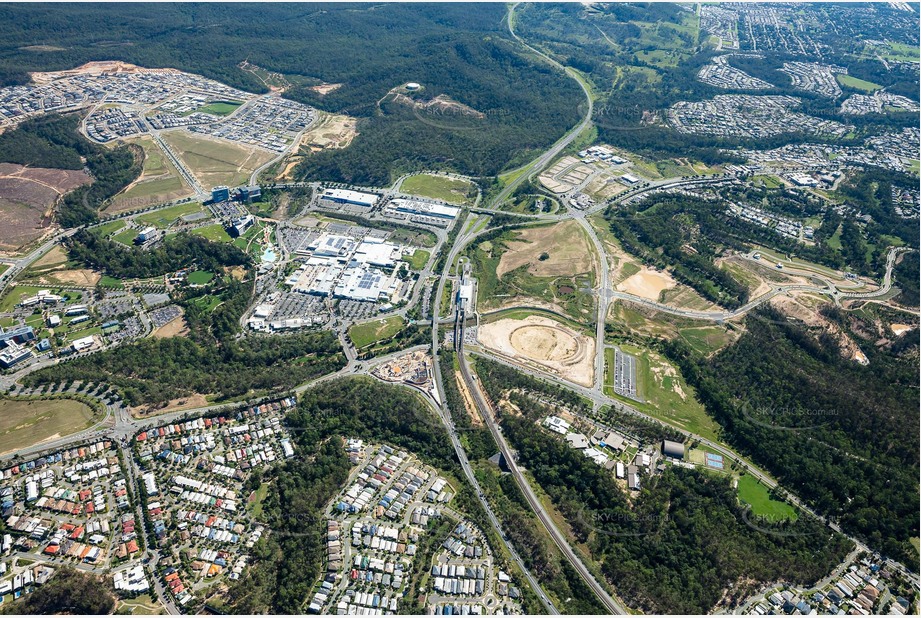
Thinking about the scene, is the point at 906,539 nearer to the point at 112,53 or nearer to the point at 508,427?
the point at 508,427

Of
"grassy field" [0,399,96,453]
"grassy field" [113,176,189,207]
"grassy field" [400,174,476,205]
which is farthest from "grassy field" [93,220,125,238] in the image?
"grassy field" [400,174,476,205]

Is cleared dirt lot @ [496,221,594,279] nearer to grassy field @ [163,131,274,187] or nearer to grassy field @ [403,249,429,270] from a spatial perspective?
grassy field @ [403,249,429,270]

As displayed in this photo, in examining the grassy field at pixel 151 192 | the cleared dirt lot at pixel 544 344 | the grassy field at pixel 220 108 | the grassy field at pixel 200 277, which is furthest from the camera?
the grassy field at pixel 220 108

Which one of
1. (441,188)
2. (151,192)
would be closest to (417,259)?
(441,188)

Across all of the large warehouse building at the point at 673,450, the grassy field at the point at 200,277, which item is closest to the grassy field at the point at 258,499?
the grassy field at the point at 200,277

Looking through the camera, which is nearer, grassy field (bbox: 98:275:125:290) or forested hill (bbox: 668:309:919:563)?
forested hill (bbox: 668:309:919:563)

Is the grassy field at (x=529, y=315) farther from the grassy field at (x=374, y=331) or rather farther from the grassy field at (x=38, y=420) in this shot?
the grassy field at (x=38, y=420)
